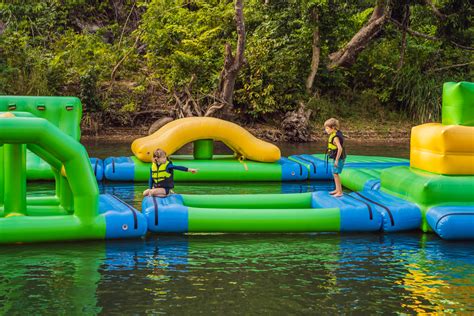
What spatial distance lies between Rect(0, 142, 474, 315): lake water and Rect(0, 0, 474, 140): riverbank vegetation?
11820 millimetres

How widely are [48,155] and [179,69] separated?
13092mm

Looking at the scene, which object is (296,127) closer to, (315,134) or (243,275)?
(315,134)

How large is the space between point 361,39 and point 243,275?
16300mm

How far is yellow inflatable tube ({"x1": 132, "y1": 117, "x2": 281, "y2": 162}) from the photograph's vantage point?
11.8m

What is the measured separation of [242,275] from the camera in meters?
6.04

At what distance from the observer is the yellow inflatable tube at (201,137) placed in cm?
1178

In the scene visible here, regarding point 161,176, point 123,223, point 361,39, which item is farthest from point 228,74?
point 123,223

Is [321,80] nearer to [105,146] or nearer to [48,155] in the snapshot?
[105,146]

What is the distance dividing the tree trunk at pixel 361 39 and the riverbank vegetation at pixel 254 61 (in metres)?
0.04

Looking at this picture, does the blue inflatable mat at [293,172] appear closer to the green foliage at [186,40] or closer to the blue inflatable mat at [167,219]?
the blue inflatable mat at [167,219]

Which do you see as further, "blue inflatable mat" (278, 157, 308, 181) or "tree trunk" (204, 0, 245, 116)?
"tree trunk" (204, 0, 245, 116)

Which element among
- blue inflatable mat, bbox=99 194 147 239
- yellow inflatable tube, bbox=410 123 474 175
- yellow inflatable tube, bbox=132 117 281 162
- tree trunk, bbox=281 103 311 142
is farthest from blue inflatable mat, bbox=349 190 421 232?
tree trunk, bbox=281 103 311 142

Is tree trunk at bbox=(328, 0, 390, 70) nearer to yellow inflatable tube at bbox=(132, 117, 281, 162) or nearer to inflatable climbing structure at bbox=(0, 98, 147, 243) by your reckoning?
yellow inflatable tube at bbox=(132, 117, 281, 162)

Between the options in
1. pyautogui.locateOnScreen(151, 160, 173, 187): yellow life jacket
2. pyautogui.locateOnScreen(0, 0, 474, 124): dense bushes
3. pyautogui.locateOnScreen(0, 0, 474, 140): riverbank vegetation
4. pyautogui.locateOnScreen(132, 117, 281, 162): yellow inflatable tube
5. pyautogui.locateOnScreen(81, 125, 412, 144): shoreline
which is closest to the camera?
pyautogui.locateOnScreen(151, 160, 173, 187): yellow life jacket
